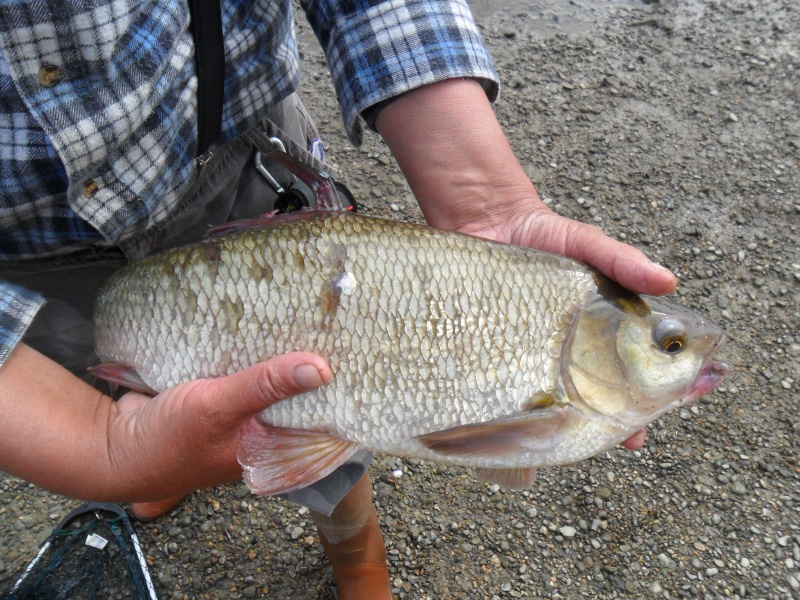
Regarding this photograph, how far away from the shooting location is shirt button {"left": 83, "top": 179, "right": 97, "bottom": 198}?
126 cm

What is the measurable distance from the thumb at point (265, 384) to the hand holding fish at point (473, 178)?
0.64 metres

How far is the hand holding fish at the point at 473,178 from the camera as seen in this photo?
167cm

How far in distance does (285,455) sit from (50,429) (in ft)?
1.59

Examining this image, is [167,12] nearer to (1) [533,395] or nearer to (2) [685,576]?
(1) [533,395]

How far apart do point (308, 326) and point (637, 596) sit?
5.57 feet

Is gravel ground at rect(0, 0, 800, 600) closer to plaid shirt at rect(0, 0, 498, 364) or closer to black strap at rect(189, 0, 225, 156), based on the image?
plaid shirt at rect(0, 0, 498, 364)

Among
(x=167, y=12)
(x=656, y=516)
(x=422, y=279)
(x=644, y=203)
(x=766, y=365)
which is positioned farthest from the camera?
(x=644, y=203)

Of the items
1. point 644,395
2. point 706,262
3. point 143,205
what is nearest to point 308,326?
point 143,205

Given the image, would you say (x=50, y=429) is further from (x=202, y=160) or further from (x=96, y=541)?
(x=96, y=541)

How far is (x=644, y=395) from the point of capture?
1.54 m

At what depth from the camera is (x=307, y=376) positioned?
135 cm

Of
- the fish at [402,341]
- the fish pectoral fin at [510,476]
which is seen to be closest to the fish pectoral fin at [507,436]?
the fish at [402,341]

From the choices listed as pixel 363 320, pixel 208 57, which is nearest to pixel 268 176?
pixel 208 57

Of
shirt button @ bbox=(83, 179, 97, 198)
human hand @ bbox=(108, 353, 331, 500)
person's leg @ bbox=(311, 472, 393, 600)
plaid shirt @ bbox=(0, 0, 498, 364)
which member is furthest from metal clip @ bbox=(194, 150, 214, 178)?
person's leg @ bbox=(311, 472, 393, 600)
